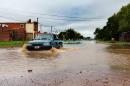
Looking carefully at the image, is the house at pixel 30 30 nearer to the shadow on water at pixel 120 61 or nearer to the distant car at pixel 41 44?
the distant car at pixel 41 44

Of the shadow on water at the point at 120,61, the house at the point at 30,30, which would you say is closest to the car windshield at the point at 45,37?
the shadow on water at the point at 120,61

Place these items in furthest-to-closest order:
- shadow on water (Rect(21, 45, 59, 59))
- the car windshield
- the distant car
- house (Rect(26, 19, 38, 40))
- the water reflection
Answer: house (Rect(26, 19, 38, 40)) → the car windshield → the distant car → shadow on water (Rect(21, 45, 59, 59)) → the water reflection

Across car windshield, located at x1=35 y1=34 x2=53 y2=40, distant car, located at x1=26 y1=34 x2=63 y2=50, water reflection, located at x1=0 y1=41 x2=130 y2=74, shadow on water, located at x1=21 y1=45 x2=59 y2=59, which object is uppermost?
car windshield, located at x1=35 y1=34 x2=53 y2=40

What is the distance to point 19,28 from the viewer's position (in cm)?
10931

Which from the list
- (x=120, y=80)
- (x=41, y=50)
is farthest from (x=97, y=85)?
(x=41, y=50)

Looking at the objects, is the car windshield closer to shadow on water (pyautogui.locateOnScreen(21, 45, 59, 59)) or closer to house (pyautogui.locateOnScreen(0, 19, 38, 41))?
shadow on water (pyautogui.locateOnScreen(21, 45, 59, 59))

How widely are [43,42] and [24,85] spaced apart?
19.2m

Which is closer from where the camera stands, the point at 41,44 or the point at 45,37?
the point at 41,44

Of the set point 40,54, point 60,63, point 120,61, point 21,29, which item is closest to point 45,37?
point 40,54

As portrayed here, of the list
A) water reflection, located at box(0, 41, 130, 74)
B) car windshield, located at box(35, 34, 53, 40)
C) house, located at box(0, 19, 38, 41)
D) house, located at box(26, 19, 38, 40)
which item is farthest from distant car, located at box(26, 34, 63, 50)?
house, located at box(26, 19, 38, 40)

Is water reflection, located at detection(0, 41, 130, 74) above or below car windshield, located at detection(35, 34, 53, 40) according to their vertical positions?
below

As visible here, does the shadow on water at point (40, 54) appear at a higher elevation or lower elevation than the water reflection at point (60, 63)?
lower

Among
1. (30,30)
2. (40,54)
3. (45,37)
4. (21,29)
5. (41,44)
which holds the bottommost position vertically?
(40,54)

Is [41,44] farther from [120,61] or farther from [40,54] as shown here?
[120,61]
